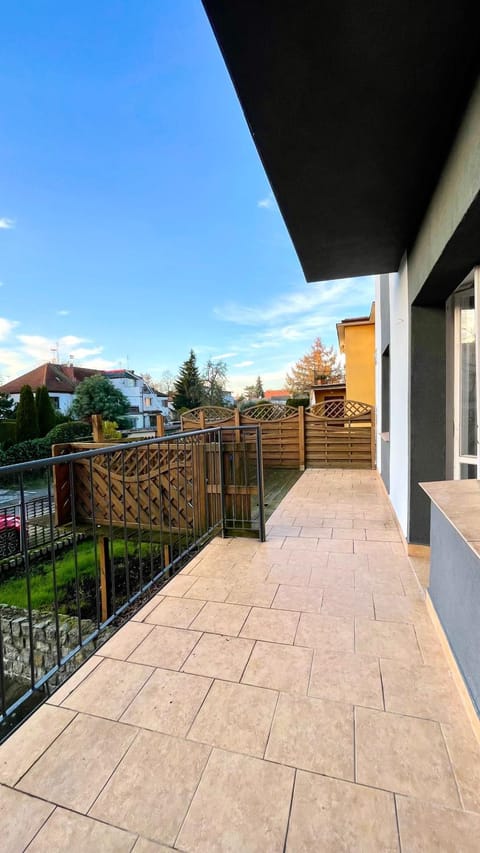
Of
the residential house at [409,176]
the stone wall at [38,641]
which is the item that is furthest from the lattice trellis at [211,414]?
the residential house at [409,176]

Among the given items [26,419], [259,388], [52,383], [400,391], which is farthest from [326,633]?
[52,383]

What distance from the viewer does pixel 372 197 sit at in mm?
2439

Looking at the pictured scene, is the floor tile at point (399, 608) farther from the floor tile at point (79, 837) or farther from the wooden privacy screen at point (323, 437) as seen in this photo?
the wooden privacy screen at point (323, 437)

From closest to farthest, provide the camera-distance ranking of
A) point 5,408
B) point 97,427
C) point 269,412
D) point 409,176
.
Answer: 1. point 409,176
2. point 97,427
3. point 269,412
4. point 5,408

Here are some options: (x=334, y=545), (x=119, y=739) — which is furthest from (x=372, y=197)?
(x=119, y=739)

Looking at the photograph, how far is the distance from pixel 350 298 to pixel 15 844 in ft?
73.6

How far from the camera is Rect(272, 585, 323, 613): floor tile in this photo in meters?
2.26

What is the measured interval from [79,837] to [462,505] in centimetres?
181

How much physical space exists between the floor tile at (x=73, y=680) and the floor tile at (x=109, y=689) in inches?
0.9

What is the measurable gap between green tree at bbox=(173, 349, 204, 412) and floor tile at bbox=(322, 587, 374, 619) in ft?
87.9

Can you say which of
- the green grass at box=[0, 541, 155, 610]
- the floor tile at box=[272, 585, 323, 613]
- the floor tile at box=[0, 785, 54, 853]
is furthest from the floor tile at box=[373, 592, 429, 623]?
the green grass at box=[0, 541, 155, 610]

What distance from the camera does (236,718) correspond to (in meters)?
1.44

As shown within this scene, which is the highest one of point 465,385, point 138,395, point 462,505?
point 138,395

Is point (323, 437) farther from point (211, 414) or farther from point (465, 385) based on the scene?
point (465, 385)
